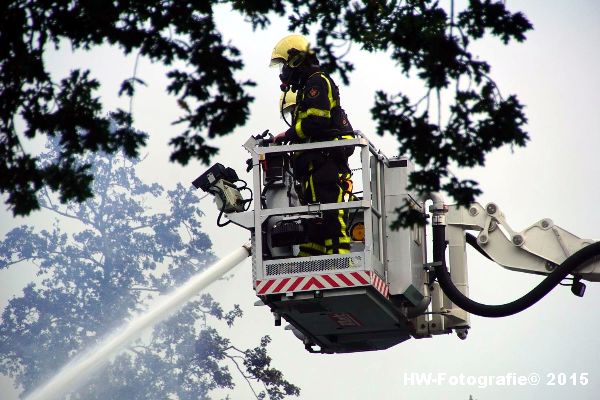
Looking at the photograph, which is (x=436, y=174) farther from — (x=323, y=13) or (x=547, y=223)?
(x=547, y=223)

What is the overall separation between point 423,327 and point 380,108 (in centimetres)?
528

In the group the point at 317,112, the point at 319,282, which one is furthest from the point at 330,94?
the point at 319,282

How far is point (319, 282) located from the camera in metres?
15.1

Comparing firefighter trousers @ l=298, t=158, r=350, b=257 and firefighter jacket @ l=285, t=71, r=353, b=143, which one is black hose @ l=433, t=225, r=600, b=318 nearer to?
firefighter trousers @ l=298, t=158, r=350, b=257

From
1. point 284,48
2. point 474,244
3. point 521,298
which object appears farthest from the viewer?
point 474,244

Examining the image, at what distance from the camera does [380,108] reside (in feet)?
38.4

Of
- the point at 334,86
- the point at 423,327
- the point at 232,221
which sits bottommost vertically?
the point at 423,327

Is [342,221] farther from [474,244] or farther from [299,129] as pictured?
[474,244]

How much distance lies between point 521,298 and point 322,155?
243 centimetres

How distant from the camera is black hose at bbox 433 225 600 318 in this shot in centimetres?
1627

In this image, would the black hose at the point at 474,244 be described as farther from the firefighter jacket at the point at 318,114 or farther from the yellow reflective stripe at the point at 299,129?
the yellow reflective stripe at the point at 299,129

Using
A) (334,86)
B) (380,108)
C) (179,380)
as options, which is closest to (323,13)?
(380,108)

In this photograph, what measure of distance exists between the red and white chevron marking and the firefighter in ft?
1.01

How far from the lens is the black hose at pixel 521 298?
16.3 m
